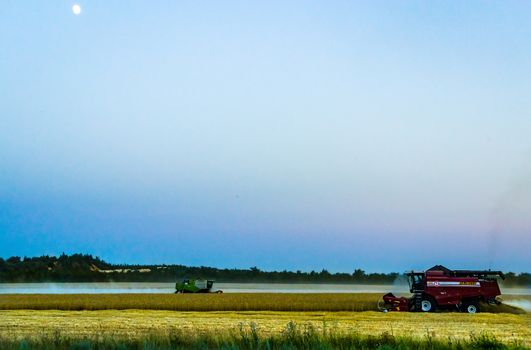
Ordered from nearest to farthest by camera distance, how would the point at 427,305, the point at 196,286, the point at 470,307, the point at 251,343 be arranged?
the point at 251,343 < the point at 470,307 < the point at 427,305 < the point at 196,286

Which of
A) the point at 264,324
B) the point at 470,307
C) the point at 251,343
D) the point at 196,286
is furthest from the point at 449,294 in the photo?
the point at 196,286

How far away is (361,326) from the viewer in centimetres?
2903

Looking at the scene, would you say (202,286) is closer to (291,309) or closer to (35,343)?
(291,309)

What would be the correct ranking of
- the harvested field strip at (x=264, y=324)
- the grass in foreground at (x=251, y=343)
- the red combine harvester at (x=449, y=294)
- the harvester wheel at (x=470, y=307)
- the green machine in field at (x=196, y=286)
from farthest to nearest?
1. the green machine in field at (x=196, y=286)
2. the red combine harvester at (x=449, y=294)
3. the harvester wheel at (x=470, y=307)
4. the harvested field strip at (x=264, y=324)
5. the grass in foreground at (x=251, y=343)

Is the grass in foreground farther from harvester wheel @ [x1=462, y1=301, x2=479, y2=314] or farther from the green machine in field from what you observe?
the green machine in field

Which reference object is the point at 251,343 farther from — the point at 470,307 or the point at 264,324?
the point at 470,307

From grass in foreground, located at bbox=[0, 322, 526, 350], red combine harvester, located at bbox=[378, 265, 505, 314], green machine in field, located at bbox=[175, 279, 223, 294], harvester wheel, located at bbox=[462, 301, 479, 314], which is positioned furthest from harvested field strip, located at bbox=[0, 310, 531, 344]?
green machine in field, located at bbox=[175, 279, 223, 294]

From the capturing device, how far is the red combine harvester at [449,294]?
4156 centimetres

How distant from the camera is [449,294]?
41625 millimetres

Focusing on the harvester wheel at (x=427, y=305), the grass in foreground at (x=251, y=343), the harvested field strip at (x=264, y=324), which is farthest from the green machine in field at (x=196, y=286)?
the grass in foreground at (x=251, y=343)

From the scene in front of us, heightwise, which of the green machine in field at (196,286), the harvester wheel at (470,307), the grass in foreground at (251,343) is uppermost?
the green machine in field at (196,286)

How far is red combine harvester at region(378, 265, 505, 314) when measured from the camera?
41562 millimetres

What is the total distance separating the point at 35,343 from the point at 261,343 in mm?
5113

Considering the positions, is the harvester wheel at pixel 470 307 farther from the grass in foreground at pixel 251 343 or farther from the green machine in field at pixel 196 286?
the green machine in field at pixel 196 286
